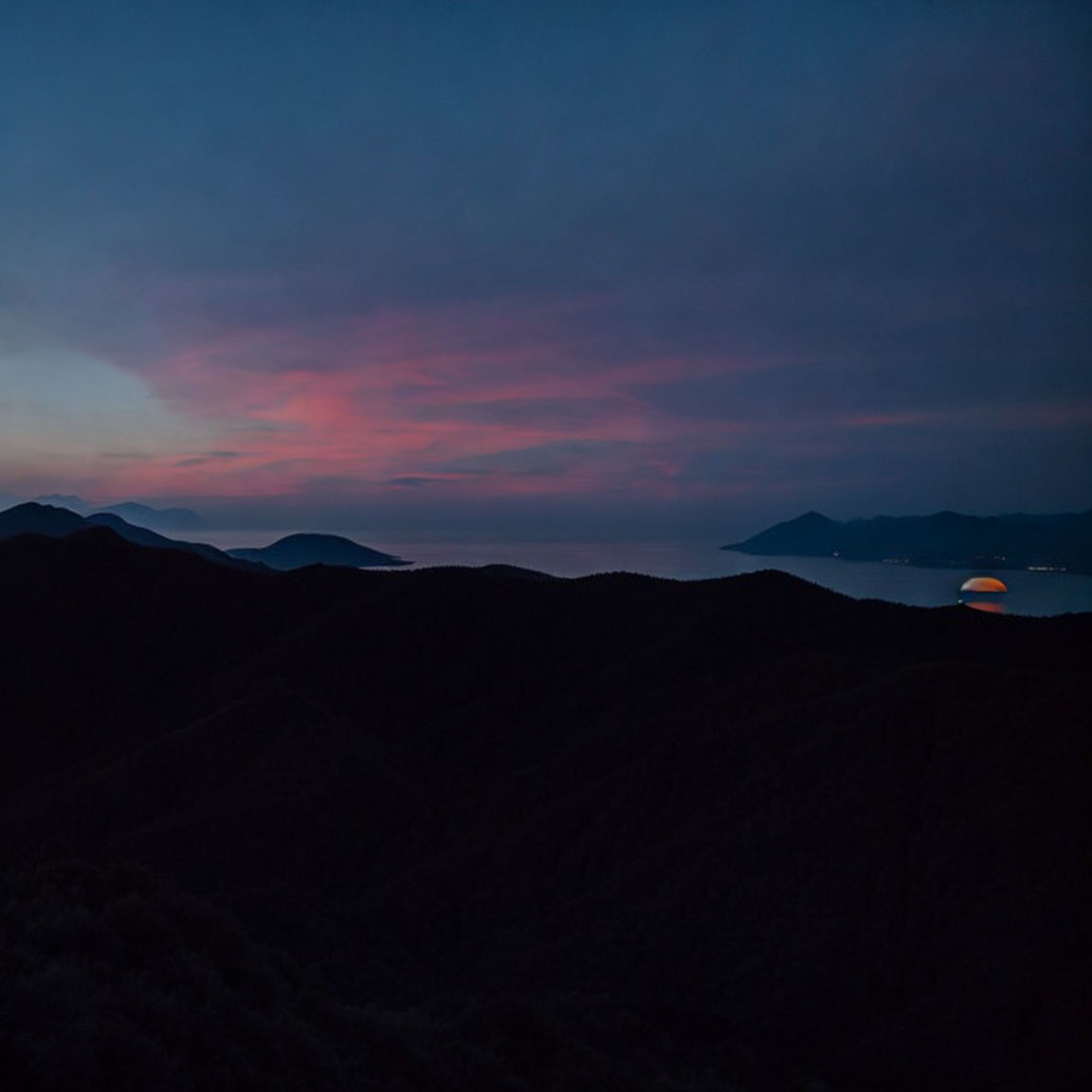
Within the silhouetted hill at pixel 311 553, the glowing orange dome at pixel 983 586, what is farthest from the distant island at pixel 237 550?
the glowing orange dome at pixel 983 586

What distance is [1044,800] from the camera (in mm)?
16531

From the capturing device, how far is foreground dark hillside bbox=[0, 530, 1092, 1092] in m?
8.74

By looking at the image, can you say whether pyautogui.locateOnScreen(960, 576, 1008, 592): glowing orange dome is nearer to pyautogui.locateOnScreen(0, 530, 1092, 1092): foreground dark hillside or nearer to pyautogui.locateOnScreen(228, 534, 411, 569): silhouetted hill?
pyautogui.locateOnScreen(0, 530, 1092, 1092): foreground dark hillside

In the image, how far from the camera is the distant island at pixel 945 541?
80625 millimetres

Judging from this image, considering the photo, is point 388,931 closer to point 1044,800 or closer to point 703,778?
point 703,778

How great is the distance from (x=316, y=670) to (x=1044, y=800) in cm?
2503

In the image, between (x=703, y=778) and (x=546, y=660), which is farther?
(x=546, y=660)

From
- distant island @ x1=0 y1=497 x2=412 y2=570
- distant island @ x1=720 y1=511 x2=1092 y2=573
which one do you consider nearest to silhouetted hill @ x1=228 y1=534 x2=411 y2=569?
distant island @ x1=0 y1=497 x2=412 y2=570

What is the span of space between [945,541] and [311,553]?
87.5 metres

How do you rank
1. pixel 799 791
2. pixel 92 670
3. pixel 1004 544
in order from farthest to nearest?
pixel 1004 544 < pixel 92 670 < pixel 799 791

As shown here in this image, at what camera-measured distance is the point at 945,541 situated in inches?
4279

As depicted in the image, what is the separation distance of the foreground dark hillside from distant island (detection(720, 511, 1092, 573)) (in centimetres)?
5272

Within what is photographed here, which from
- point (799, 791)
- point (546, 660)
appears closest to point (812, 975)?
point (799, 791)

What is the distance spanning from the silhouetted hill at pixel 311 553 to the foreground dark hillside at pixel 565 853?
260 ft
